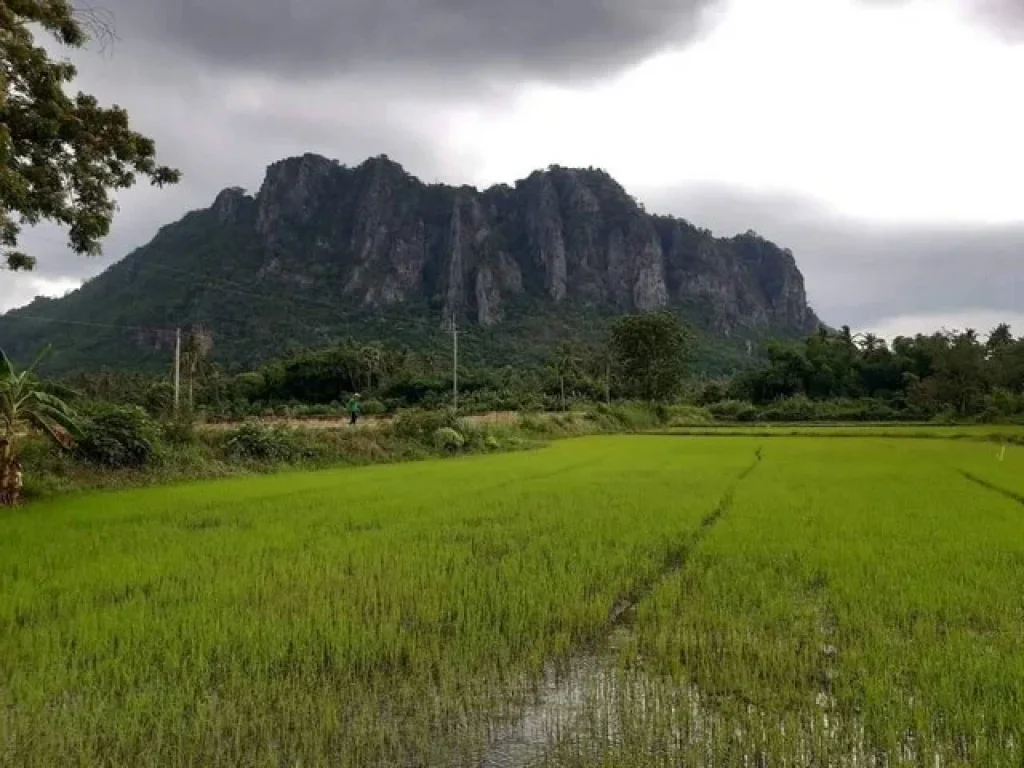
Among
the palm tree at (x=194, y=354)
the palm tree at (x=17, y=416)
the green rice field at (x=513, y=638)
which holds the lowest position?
the green rice field at (x=513, y=638)

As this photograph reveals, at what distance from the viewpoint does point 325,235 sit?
419ft

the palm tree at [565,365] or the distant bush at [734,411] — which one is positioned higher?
the palm tree at [565,365]

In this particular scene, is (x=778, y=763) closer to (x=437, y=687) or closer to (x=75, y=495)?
(x=437, y=687)

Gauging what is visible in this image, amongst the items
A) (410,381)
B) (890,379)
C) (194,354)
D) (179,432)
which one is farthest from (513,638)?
(890,379)

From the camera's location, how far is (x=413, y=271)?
407 ft

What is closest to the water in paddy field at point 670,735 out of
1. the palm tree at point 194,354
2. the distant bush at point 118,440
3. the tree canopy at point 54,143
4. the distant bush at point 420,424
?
the tree canopy at point 54,143

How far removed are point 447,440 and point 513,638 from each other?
19.3 meters

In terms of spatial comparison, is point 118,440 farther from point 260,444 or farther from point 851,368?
point 851,368

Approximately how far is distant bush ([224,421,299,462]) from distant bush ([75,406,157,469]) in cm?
262

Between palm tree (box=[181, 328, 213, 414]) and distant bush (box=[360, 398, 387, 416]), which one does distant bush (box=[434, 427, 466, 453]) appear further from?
distant bush (box=[360, 398, 387, 416])

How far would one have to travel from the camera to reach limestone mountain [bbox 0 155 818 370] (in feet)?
291

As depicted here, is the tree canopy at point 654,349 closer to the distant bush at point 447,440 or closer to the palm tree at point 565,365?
the palm tree at point 565,365

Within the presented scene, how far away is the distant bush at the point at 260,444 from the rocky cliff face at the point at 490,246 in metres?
92.7

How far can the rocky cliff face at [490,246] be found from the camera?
11950 centimetres
